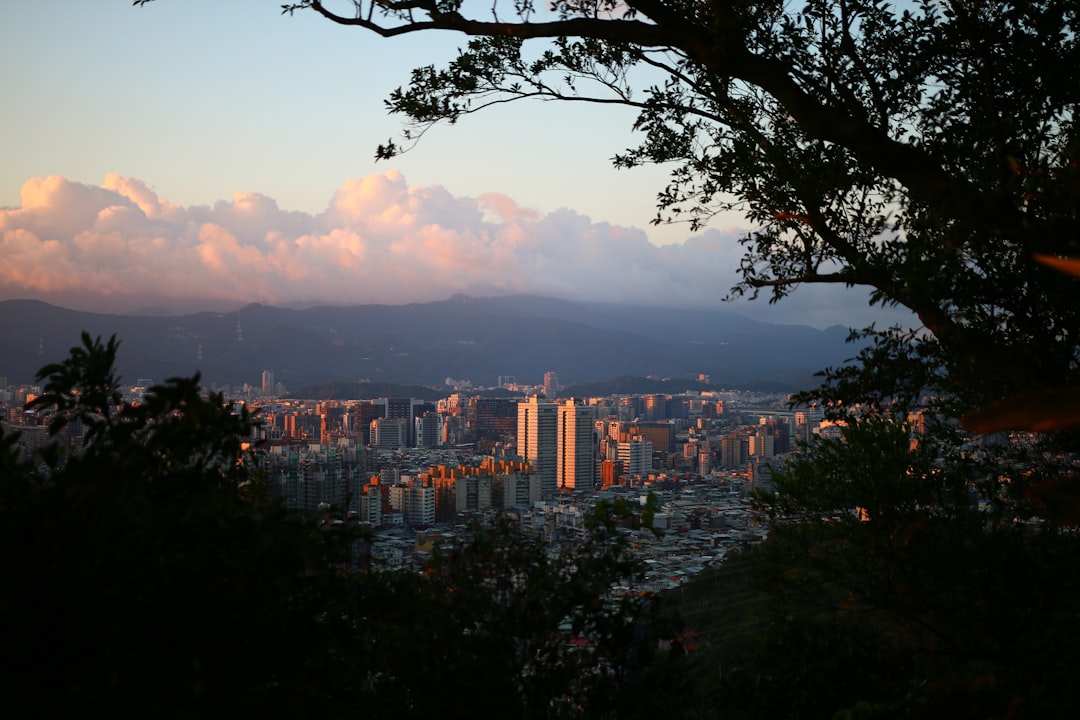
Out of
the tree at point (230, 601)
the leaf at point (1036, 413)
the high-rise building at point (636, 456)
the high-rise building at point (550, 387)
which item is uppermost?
the leaf at point (1036, 413)

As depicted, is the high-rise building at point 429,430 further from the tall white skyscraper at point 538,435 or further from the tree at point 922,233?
the tree at point 922,233

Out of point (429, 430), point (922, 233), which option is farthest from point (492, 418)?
point (922, 233)

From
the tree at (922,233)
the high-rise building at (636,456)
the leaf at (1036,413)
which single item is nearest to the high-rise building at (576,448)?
the high-rise building at (636,456)

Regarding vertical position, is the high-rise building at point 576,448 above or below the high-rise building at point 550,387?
below

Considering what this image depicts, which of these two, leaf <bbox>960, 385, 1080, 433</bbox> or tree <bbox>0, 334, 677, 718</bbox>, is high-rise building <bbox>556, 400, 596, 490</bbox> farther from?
leaf <bbox>960, 385, 1080, 433</bbox>

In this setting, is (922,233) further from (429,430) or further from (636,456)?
(429,430)

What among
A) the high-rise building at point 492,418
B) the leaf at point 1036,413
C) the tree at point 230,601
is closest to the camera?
the tree at point 230,601

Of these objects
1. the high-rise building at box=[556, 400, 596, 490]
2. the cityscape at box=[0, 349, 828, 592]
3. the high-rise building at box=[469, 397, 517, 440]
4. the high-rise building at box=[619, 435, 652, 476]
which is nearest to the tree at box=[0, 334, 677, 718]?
the cityscape at box=[0, 349, 828, 592]
